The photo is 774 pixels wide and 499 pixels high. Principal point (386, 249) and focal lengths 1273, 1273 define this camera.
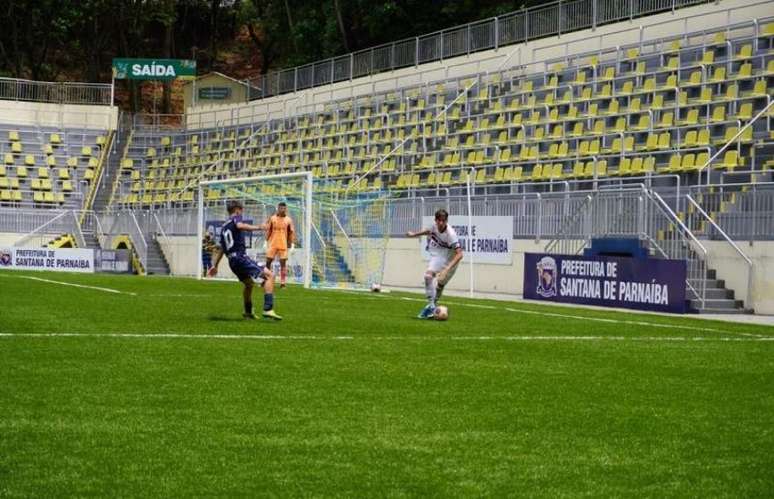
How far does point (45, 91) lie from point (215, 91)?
28.1ft

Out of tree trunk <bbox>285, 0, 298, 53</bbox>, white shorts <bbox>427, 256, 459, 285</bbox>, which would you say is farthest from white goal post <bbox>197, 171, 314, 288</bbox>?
tree trunk <bbox>285, 0, 298, 53</bbox>

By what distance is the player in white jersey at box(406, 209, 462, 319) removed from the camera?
21812 mm

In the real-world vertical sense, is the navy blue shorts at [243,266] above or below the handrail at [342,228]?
below

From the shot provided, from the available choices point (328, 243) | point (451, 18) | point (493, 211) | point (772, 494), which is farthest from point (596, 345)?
point (451, 18)

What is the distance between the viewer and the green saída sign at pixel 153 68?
66.1 meters

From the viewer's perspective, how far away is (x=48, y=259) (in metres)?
50.3

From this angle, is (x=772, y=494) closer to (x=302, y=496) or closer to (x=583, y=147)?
(x=302, y=496)

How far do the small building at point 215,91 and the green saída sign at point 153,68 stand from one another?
3.01 feet

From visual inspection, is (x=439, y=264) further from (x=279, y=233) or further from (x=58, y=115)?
(x=58, y=115)

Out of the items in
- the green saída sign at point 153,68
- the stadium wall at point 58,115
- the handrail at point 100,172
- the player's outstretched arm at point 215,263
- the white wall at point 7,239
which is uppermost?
the green saída sign at point 153,68

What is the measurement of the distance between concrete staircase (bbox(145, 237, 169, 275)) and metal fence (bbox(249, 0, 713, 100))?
34.1 ft

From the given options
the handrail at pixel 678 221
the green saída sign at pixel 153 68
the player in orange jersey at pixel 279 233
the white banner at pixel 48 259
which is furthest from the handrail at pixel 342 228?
the green saída sign at pixel 153 68

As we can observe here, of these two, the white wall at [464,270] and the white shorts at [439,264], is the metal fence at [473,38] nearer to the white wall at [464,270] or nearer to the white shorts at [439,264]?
the white wall at [464,270]

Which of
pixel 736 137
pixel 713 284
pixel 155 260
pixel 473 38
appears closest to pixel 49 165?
pixel 155 260
